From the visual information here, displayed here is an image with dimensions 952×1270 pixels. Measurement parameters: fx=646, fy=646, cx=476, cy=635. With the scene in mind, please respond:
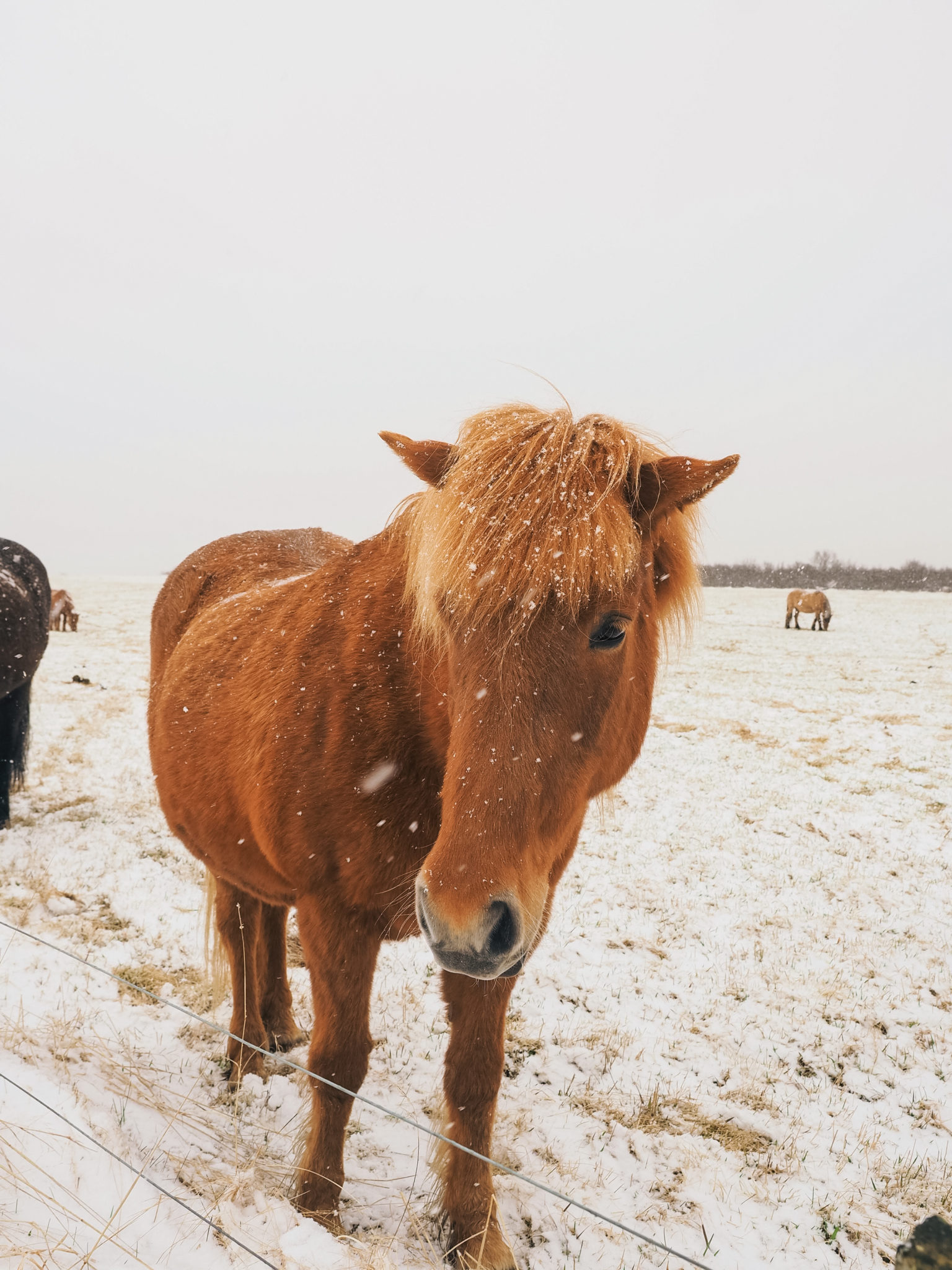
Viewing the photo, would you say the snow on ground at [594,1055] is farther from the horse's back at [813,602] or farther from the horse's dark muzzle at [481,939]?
the horse's back at [813,602]

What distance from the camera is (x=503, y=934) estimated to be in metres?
1.53

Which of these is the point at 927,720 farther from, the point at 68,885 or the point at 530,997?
the point at 68,885

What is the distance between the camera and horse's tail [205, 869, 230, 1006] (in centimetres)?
372

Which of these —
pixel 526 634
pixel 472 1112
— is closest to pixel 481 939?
pixel 526 634

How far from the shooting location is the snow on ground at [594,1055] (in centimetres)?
226

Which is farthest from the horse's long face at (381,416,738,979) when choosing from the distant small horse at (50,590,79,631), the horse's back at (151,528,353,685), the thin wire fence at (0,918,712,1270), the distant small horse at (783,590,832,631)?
the distant small horse at (783,590,832,631)

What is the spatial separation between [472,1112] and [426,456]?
2.50 m

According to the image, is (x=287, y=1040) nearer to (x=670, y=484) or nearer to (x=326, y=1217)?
(x=326, y=1217)

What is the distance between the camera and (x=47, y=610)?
283 inches

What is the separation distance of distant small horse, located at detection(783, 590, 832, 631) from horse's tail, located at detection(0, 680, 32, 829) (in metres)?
29.5

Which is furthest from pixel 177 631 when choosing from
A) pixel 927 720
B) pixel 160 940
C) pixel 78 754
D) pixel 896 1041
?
pixel 927 720

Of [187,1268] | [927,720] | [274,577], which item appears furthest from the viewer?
[927,720]

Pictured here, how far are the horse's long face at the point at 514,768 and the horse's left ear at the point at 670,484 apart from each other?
0.24 m

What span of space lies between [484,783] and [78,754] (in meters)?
9.09
